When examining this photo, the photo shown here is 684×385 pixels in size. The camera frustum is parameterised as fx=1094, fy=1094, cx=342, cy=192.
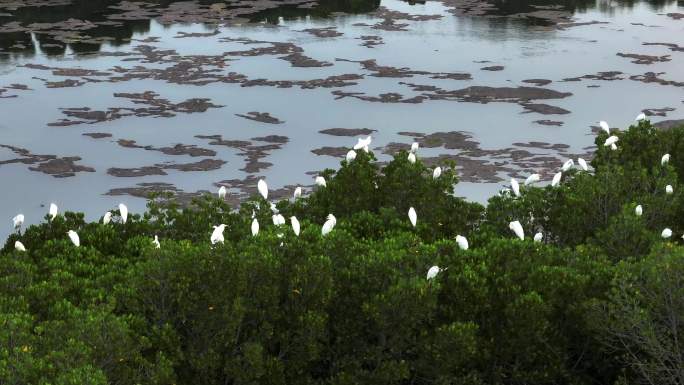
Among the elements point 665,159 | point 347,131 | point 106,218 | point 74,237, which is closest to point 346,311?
point 74,237

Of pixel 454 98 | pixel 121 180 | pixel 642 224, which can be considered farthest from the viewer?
pixel 454 98

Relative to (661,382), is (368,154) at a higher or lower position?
higher

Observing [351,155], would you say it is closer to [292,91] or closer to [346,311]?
[346,311]

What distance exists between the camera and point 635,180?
42.4ft

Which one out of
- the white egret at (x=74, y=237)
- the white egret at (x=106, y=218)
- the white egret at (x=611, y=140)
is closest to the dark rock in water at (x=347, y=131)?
the white egret at (x=611, y=140)

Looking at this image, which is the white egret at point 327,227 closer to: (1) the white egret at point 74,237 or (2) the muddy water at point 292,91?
Result: (1) the white egret at point 74,237

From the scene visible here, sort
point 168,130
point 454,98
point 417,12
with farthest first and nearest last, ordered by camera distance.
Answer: point 417,12
point 454,98
point 168,130

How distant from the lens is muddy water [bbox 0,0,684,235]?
19656mm

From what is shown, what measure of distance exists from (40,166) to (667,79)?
15.3m

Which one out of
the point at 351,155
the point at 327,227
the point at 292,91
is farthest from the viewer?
the point at 292,91

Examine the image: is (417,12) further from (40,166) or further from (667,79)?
(40,166)

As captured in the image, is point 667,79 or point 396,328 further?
point 667,79

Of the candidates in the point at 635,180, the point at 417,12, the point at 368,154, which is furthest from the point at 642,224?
the point at 417,12

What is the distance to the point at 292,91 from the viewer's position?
25.6 meters
